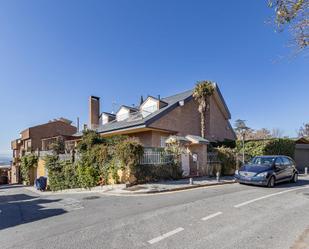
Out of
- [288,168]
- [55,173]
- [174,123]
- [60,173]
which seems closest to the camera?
[288,168]

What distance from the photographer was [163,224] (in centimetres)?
594

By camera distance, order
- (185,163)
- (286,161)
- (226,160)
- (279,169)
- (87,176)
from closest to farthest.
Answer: (279,169) < (286,161) < (87,176) < (185,163) < (226,160)

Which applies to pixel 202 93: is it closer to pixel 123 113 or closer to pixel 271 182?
pixel 123 113

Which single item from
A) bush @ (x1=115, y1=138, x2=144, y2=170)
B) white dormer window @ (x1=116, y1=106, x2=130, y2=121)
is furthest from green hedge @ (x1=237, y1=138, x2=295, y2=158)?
white dormer window @ (x1=116, y1=106, x2=130, y2=121)

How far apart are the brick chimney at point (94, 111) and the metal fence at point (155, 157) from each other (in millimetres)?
16629

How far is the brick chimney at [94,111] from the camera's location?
2998 cm

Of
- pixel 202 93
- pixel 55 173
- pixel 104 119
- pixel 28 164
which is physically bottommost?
pixel 55 173

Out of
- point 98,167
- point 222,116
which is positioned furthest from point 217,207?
point 222,116

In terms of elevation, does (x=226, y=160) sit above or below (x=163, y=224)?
above

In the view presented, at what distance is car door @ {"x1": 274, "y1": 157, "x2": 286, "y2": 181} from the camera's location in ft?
42.8

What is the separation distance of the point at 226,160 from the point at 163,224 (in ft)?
44.9

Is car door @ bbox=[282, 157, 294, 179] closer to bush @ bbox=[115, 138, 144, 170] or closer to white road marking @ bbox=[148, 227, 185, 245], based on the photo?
bush @ bbox=[115, 138, 144, 170]

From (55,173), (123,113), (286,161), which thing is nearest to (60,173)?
(55,173)

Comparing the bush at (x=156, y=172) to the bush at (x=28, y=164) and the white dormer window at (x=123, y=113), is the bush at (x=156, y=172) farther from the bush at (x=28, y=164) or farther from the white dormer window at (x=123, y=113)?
the bush at (x=28, y=164)
